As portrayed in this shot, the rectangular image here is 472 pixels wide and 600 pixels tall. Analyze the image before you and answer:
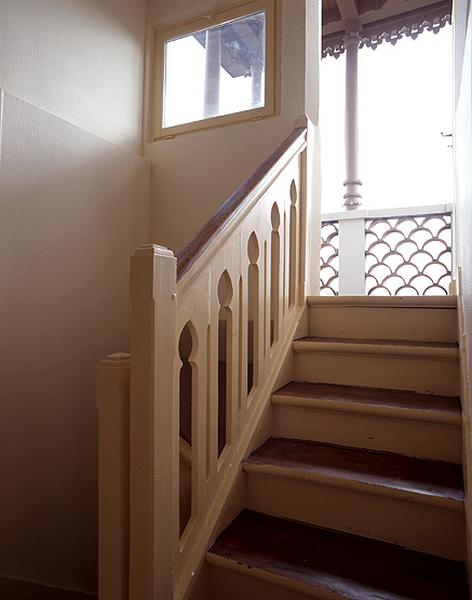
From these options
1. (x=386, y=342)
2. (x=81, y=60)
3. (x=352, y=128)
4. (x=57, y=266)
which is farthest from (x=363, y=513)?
(x=352, y=128)

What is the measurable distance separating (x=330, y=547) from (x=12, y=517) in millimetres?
1418

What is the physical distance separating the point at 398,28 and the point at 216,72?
7.76 feet

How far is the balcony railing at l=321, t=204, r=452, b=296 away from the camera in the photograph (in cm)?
312

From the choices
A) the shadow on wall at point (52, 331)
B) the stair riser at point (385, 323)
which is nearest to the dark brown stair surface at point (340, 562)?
the stair riser at point (385, 323)

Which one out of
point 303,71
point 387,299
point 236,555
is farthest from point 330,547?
point 303,71

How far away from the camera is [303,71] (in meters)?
2.28

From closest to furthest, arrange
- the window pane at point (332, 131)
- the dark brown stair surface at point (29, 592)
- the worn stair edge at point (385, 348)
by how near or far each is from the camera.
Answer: the worn stair edge at point (385, 348) → the dark brown stair surface at point (29, 592) → the window pane at point (332, 131)

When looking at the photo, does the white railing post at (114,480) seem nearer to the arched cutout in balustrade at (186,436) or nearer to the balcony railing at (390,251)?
the arched cutout in balustrade at (186,436)

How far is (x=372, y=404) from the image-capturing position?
137cm

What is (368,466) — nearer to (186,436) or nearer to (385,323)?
(385,323)

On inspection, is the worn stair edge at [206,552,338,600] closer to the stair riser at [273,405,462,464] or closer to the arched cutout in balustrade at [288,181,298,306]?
the stair riser at [273,405,462,464]

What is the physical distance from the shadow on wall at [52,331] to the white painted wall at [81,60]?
0.39ft

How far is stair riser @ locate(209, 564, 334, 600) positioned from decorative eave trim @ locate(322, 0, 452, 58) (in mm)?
4445

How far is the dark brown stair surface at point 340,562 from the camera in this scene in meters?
0.97
